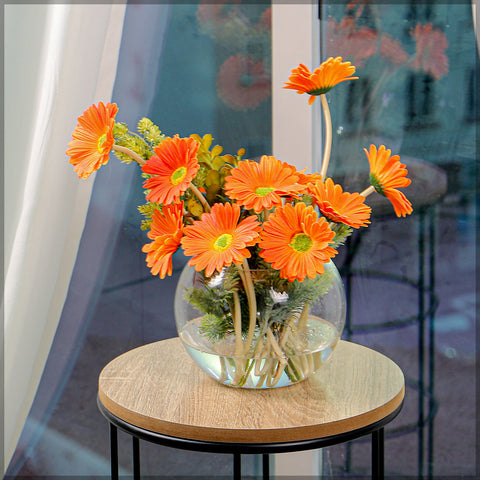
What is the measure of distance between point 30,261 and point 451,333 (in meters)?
1.05

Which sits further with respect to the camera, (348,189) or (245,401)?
(348,189)

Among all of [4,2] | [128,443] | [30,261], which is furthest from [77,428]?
[4,2]

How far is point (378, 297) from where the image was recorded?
1334mm

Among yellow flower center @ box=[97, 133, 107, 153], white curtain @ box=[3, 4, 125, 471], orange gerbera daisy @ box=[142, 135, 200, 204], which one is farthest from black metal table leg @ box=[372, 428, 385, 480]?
white curtain @ box=[3, 4, 125, 471]

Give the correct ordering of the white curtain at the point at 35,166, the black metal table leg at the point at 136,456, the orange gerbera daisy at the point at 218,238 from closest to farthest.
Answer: the orange gerbera daisy at the point at 218,238 → the black metal table leg at the point at 136,456 → the white curtain at the point at 35,166

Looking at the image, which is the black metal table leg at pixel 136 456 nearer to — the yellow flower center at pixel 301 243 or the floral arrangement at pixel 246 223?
the floral arrangement at pixel 246 223

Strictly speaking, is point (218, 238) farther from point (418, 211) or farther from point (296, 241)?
point (418, 211)

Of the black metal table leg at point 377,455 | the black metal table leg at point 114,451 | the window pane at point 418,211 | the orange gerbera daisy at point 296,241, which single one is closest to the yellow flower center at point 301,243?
the orange gerbera daisy at point 296,241

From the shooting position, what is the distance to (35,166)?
118 centimetres

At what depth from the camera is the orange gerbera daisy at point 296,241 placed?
63cm

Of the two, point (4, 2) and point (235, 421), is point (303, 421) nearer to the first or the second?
point (235, 421)

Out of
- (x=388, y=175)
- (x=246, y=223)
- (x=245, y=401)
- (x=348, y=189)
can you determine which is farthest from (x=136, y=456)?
(x=348, y=189)

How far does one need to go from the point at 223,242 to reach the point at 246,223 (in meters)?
0.04

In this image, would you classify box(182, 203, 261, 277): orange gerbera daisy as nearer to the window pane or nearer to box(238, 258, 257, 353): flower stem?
box(238, 258, 257, 353): flower stem
